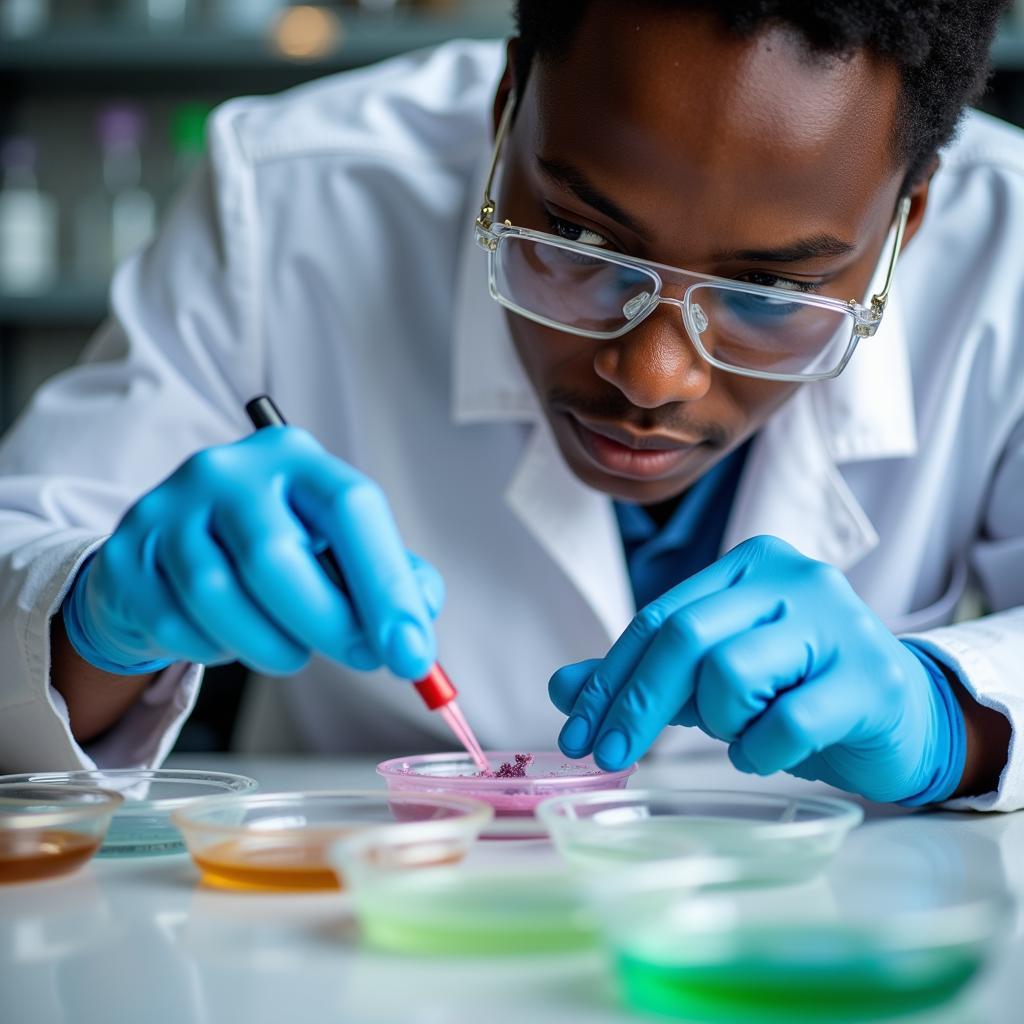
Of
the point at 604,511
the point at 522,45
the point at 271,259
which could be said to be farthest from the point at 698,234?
the point at 271,259

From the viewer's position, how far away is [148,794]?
108 centimetres

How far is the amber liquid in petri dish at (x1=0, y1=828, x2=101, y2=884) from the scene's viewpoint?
2.85 feet

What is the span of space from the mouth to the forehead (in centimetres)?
25

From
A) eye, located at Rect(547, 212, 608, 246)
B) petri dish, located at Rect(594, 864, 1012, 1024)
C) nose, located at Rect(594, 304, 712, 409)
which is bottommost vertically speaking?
petri dish, located at Rect(594, 864, 1012, 1024)

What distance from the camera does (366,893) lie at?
0.71 m

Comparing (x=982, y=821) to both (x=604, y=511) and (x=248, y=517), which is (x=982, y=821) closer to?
(x=604, y=511)

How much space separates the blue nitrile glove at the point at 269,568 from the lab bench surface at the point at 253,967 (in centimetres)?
17

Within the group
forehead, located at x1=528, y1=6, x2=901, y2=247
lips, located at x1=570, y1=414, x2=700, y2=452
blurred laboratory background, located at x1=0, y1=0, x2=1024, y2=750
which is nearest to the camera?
forehead, located at x1=528, y1=6, x2=901, y2=247

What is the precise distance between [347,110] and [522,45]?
466mm

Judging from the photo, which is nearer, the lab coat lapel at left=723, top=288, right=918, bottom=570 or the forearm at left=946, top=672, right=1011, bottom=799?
the forearm at left=946, top=672, right=1011, bottom=799

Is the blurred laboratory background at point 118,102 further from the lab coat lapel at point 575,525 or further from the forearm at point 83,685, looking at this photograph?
the forearm at point 83,685

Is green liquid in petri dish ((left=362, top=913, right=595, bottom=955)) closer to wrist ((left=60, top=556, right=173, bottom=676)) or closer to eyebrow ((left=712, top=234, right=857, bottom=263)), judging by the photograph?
wrist ((left=60, top=556, right=173, bottom=676))

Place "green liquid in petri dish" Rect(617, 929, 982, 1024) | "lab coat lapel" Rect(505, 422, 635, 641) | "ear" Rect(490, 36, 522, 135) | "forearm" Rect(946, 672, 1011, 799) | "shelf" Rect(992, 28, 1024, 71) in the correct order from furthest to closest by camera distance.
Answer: "shelf" Rect(992, 28, 1024, 71)
"lab coat lapel" Rect(505, 422, 635, 641)
"ear" Rect(490, 36, 522, 135)
"forearm" Rect(946, 672, 1011, 799)
"green liquid in petri dish" Rect(617, 929, 982, 1024)

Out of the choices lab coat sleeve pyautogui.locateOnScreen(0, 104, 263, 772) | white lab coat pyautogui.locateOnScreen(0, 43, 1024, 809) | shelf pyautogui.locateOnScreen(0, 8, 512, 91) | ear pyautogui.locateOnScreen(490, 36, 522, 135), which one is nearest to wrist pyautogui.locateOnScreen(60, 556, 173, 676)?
lab coat sleeve pyautogui.locateOnScreen(0, 104, 263, 772)
